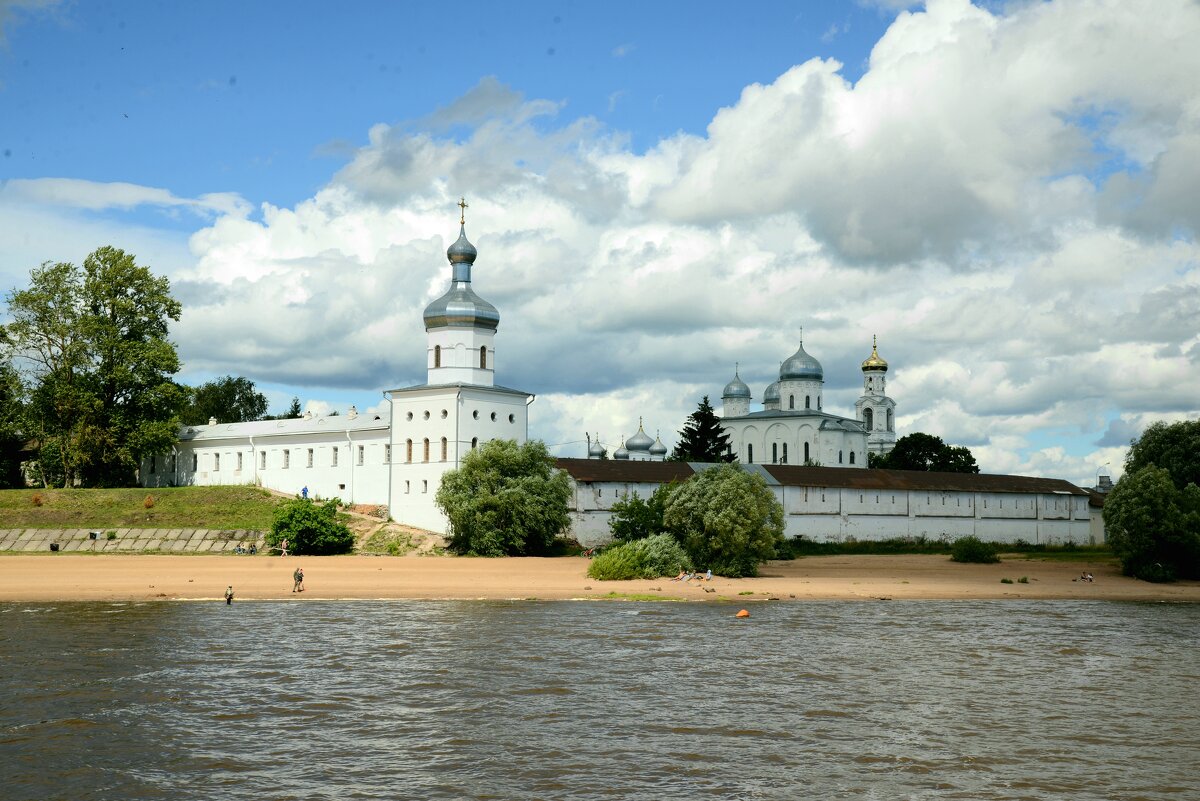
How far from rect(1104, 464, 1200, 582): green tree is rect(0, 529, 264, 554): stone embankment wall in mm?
33983

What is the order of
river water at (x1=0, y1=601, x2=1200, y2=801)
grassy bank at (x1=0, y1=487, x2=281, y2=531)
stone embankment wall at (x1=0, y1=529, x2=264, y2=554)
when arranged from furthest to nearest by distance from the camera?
1. grassy bank at (x1=0, y1=487, x2=281, y2=531)
2. stone embankment wall at (x1=0, y1=529, x2=264, y2=554)
3. river water at (x1=0, y1=601, x2=1200, y2=801)

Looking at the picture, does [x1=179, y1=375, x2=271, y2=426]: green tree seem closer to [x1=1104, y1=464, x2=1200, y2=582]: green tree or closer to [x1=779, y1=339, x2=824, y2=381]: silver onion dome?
[x1=779, y1=339, x2=824, y2=381]: silver onion dome

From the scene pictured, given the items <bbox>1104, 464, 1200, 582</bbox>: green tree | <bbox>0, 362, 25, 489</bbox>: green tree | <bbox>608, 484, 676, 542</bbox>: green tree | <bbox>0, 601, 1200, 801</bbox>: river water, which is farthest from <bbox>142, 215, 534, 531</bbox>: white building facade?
<bbox>1104, 464, 1200, 582</bbox>: green tree

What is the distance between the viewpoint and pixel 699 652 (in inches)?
989

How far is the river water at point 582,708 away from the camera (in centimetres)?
1470

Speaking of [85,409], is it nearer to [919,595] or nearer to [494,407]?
[494,407]

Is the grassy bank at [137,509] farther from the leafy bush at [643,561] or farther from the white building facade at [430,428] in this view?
the leafy bush at [643,561]

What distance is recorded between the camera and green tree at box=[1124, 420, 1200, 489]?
5269 cm

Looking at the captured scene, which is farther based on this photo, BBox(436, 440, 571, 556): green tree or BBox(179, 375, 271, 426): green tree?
BBox(179, 375, 271, 426): green tree

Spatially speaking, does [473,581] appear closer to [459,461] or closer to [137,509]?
[459,461]

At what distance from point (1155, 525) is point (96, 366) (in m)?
47.3

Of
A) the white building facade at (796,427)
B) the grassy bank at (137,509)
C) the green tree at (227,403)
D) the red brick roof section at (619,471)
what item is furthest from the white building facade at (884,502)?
the green tree at (227,403)

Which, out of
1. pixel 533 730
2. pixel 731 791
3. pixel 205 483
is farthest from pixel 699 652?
pixel 205 483

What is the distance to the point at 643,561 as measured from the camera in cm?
4106
